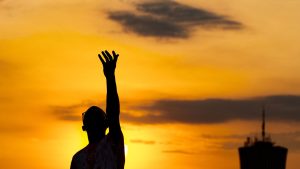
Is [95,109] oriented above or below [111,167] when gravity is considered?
→ above

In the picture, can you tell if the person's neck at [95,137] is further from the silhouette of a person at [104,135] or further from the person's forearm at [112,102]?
the person's forearm at [112,102]

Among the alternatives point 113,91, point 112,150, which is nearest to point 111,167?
point 112,150

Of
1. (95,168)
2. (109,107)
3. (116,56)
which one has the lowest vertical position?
(95,168)

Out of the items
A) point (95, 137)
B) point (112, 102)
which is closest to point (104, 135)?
point (95, 137)

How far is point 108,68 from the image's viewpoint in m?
10.7

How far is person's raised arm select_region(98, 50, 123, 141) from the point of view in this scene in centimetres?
1048

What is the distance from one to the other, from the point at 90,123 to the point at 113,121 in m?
0.46

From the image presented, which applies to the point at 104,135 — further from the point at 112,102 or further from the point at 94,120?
the point at 112,102

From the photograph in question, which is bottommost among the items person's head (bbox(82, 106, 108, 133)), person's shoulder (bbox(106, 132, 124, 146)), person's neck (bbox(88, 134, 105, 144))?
person's shoulder (bbox(106, 132, 124, 146))

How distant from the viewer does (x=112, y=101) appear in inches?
413

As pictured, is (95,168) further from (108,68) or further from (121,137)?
(108,68)

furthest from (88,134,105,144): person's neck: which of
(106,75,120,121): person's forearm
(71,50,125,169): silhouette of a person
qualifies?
(106,75,120,121): person's forearm

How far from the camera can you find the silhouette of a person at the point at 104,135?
34.5ft

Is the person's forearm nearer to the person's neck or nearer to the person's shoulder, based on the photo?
the person's shoulder
